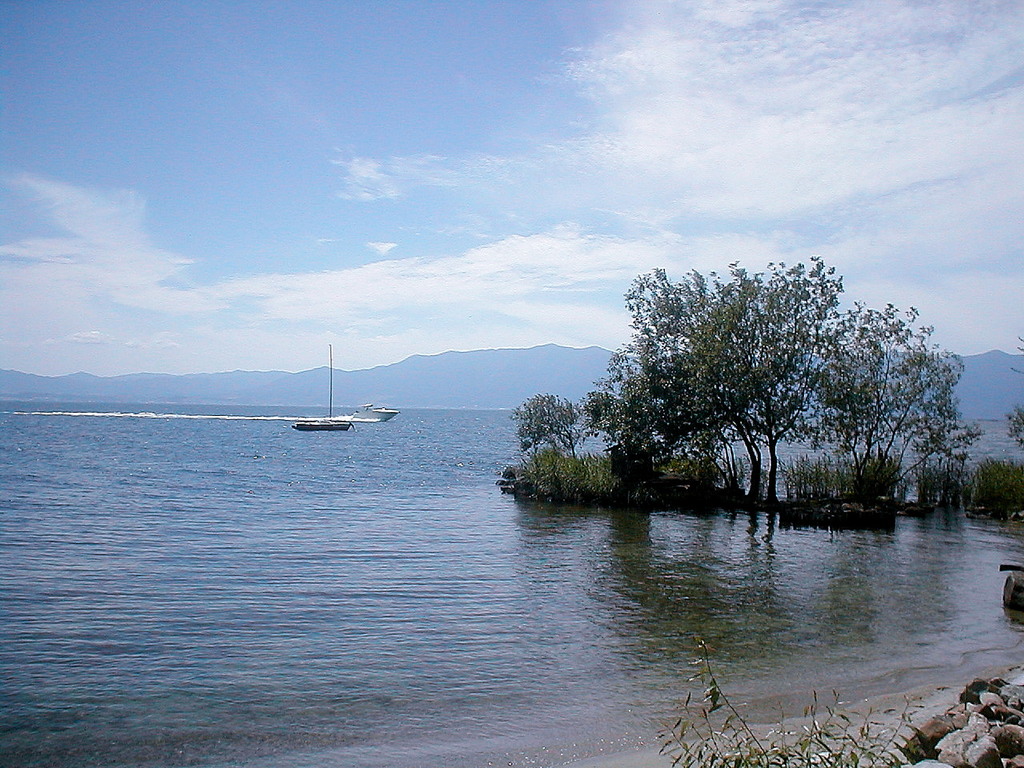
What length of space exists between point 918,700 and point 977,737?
10.2 ft

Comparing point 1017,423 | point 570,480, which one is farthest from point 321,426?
point 1017,423

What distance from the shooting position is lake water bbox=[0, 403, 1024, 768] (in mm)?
9242

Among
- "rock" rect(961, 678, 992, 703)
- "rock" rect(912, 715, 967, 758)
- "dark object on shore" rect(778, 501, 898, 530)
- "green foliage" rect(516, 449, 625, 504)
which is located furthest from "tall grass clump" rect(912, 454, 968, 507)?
"rock" rect(912, 715, 967, 758)

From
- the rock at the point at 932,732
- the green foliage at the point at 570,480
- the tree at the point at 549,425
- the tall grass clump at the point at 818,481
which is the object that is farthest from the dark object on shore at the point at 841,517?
the rock at the point at 932,732

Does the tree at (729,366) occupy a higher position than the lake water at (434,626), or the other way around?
the tree at (729,366)

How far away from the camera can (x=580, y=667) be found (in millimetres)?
11594

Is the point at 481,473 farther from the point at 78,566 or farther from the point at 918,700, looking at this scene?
the point at 918,700

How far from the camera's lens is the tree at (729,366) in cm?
2978

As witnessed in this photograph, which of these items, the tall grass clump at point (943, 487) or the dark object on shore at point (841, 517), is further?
the tall grass clump at point (943, 487)

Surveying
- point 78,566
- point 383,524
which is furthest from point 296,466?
point 78,566

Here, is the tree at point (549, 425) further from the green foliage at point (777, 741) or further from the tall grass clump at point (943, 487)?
the green foliage at point (777, 741)

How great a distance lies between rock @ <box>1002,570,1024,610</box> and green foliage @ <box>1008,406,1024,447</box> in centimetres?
1822

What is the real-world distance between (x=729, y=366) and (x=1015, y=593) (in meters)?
15.0

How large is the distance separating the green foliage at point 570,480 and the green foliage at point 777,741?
22.0m
